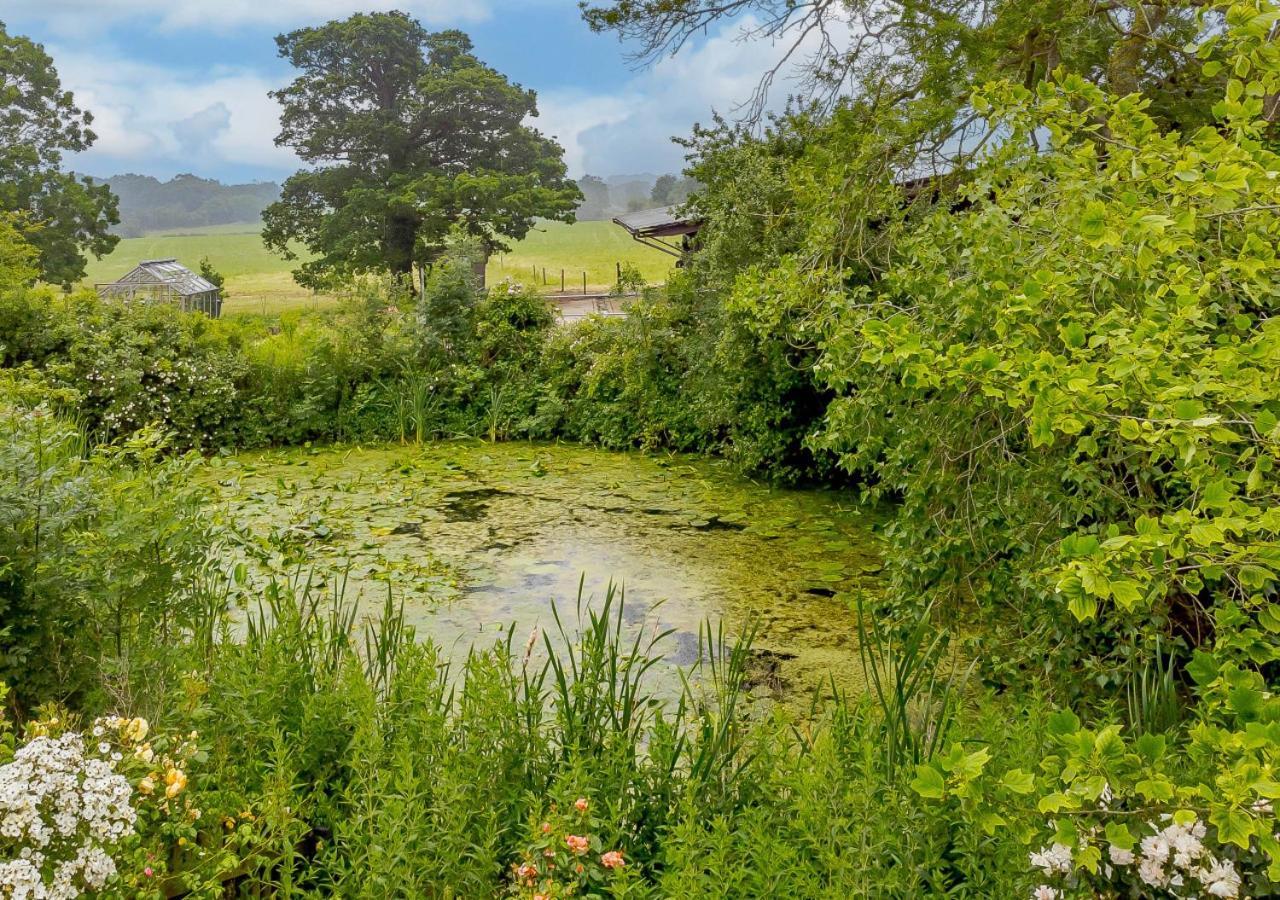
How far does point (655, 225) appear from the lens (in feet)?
52.4

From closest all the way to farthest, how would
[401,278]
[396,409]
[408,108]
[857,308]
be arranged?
[857,308]
[396,409]
[401,278]
[408,108]

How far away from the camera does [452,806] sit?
2.25m

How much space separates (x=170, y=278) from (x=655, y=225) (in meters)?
19.6

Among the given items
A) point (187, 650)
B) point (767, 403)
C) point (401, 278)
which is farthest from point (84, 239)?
point (187, 650)

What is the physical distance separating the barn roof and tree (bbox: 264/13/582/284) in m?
9.67

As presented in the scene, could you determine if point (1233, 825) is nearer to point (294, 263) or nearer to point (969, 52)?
point (969, 52)

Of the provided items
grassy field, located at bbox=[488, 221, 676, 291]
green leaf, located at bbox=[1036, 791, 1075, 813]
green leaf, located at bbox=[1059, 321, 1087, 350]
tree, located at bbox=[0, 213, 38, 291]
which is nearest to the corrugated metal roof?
grassy field, located at bbox=[488, 221, 676, 291]

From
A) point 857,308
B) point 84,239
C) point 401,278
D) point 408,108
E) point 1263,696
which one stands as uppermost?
point 408,108

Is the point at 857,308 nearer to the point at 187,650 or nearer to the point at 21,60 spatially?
A: the point at 187,650

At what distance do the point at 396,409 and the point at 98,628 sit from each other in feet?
26.1

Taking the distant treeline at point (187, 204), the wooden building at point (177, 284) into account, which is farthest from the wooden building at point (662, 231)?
the distant treeline at point (187, 204)

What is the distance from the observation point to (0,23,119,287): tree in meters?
25.3

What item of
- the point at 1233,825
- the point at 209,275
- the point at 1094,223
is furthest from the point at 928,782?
the point at 209,275

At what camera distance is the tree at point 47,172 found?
2533 cm
